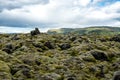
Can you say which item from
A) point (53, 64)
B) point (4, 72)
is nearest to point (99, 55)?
point (53, 64)

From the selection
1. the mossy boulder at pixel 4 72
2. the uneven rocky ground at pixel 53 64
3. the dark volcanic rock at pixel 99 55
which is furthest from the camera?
the dark volcanic rock at pixel 99 55

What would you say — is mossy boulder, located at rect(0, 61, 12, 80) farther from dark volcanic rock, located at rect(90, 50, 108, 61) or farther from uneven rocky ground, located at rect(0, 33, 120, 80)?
dark volcanic rock, located at rect(90, 50, 108, 61)

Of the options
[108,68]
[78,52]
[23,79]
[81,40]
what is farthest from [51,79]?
[81,40]

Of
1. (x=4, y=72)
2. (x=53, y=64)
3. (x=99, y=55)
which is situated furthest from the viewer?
(x=99, y=55)

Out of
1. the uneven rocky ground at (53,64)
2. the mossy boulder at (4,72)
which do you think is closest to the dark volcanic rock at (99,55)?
the uneven rocky ground at (53,64)

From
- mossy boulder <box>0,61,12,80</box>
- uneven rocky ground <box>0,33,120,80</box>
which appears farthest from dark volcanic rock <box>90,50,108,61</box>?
mossy boulder <box>0,61,12,80</box>

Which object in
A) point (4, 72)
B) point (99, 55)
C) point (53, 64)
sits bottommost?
point (53, 64)

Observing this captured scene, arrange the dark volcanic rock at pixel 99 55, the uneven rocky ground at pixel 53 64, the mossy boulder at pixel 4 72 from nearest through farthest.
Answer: the mossy boulder at pixel 4 72
the uneven rocky ground at pixel 53 64
the dark volcanic rock at pixel 99 55

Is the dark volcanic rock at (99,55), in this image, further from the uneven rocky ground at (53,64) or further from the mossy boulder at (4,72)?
the mossy boulder at (4,72)

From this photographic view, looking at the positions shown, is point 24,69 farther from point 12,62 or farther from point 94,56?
point 94,56

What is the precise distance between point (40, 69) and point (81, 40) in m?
92.4

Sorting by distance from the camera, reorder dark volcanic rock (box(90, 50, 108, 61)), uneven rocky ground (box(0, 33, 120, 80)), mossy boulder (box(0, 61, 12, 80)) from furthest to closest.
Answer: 1. dark volcanic rock (box(90, 50, 108, 61))
2. uneven rocky ground (box(0, 33, 120, 80))
3. mossy boulder (box(0, 61, 12, 80))

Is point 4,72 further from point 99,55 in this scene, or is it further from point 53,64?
point 99,55

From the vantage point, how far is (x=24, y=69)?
85.7 meters
